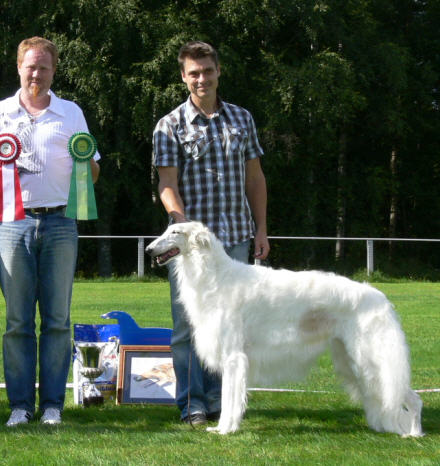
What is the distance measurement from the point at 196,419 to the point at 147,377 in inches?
25.9

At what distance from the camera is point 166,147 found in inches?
179

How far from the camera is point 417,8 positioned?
24.7 meters

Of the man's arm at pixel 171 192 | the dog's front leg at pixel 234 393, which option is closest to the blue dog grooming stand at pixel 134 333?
the man's arm at pixel 171 192

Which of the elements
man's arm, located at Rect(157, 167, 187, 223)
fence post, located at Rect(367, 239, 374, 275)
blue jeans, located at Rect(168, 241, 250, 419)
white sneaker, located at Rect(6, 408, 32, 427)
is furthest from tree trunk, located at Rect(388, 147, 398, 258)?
white sneaker, located at Rect(6, 408, 32, 427)

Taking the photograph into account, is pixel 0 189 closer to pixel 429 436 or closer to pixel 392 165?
pixel 429 436

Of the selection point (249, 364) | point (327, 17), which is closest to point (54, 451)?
point (249, 364)

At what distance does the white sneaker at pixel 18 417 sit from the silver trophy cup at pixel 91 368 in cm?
57

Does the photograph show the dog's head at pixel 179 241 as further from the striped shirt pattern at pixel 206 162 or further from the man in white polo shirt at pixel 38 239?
the man in white polo shirt at pixel 38 239

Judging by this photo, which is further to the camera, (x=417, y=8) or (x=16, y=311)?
(x=417, y=8)

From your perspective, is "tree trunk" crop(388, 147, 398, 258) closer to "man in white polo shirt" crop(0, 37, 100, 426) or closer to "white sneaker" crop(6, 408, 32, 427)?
"man in white polo shirt" crop(0, 37, 100, 426)

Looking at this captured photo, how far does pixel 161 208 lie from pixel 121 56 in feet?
13.4

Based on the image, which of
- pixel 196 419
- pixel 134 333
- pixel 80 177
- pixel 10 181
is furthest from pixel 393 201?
pixel 10 181

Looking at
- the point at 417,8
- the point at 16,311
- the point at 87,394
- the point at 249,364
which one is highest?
the point at 417,8

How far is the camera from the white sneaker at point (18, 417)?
14.3ft
